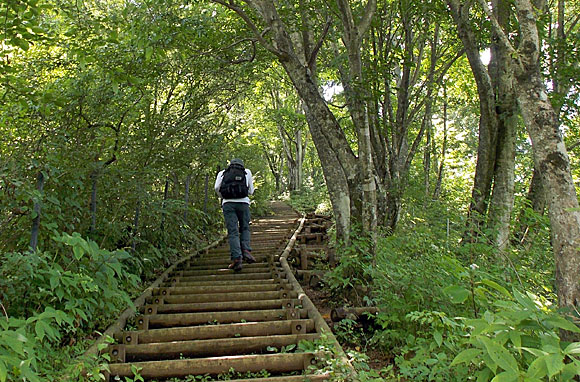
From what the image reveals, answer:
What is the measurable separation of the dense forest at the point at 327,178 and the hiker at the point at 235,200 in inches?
38.2

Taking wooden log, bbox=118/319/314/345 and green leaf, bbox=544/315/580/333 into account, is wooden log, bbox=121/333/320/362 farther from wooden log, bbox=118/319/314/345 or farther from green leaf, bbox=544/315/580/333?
green leaf, bbox=544/315/580/333

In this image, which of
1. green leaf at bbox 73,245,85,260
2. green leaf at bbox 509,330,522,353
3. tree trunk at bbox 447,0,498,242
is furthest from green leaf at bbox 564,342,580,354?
tree trunk at bbox 447,0,498,242

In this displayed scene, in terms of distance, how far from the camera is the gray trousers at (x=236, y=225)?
7973 millimetres

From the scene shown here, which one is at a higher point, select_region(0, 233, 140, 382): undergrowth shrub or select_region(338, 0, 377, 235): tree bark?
select_region(338, 0, 377, 235): tree bark

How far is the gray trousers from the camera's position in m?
7.97

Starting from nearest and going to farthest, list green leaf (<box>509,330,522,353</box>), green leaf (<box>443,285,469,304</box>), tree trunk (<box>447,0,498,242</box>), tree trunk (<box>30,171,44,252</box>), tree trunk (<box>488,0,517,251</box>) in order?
1. green leaf (<box>509,330,522,353</box>)
2. green leaf (<box>443,285,469,304</box>)
3. tree trunk (<box>30,171,44,252</box>)
4. tree trunk (<box>488,0,517,251</box>)
5. tree trunk (<box>447,0,498,242</box>)

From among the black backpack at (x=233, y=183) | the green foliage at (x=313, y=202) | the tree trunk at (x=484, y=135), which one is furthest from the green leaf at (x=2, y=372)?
the green foliage at (x=313, y=202)

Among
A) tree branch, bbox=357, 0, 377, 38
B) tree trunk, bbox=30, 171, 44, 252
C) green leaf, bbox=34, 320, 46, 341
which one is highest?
tree branch, bbox=357, 0, 377, 38

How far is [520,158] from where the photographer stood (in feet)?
57.8

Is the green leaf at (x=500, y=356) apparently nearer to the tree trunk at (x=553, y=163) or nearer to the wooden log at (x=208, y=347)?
the tree trunk at (x=553, y=163)

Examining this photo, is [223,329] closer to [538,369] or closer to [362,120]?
[538,369]

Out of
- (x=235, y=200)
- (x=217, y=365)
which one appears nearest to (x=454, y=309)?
(x=217, y=365)

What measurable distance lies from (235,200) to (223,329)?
138 inches

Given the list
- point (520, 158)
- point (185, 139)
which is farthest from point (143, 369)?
point (520, 158)
